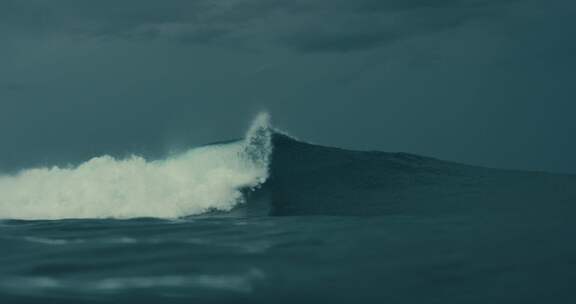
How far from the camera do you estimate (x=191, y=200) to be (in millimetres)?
19203

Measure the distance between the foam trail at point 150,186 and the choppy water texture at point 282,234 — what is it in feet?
0.24

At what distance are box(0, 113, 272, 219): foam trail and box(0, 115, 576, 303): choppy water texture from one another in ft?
0.24

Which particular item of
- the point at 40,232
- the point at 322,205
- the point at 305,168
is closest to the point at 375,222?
the point at 322,205

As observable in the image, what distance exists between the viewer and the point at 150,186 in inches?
830

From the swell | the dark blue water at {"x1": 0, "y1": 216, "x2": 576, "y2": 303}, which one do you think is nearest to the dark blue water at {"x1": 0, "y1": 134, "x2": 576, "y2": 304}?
the dark blue water at {"x1": 0, "y1": 216, "x2": 576, "y2": 303}

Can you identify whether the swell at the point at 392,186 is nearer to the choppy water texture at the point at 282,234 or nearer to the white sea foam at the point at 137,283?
the choppy water texture at the point at 282,234

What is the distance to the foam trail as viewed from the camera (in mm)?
18797

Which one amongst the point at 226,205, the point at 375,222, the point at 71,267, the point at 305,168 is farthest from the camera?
the point at 305,168

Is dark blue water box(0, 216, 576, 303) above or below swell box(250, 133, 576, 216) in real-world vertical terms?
below

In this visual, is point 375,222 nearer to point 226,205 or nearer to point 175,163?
point 226,205

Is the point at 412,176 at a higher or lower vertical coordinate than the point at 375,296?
higher

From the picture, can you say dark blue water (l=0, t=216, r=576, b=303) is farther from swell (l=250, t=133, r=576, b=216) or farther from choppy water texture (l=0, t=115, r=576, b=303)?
swell (l=250, t=133, r=576, b=216)

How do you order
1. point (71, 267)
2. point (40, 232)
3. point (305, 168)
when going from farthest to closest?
point (305, 168), point (40, 232), point (71, 267)

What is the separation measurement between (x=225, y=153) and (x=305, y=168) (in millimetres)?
3583
